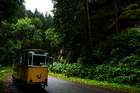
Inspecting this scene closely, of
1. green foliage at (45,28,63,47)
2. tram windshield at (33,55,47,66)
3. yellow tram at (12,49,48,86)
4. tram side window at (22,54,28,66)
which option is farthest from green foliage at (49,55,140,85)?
green foliage at (45,28,63,47)

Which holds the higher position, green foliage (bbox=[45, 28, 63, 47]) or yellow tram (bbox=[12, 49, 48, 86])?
green foliage (bbox=[45, 28, 63, 47])

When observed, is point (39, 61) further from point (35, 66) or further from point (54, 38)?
point (54, 38)

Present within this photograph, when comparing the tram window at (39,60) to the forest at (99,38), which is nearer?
the tram window at (39,60)

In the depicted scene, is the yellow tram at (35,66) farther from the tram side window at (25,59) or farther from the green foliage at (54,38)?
the green foliage at (54,38)

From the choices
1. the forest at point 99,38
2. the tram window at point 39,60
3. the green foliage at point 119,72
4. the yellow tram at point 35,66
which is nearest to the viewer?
the yellow tram at point 35,66

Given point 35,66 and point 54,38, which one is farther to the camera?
point 54,38

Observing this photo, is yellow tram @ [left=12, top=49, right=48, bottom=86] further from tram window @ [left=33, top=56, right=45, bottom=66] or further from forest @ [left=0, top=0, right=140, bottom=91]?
forest @ [left=0, top=0, right=140, bottom=91]

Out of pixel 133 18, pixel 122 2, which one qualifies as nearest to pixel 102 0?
pixel 122 2

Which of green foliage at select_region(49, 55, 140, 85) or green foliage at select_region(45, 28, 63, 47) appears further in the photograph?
green foliage at select_region(45, 28, 63, 47)

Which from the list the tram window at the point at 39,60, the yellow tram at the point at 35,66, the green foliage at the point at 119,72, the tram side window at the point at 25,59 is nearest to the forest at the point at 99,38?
the green foliage at the point at 119,72

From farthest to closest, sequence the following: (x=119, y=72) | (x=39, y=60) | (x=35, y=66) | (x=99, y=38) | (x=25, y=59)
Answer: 1. (x=99, y=38)
2. (x=119, y=72)
3. (x=25, y=59)
4. (x=39, y=60)
5. (x=35, y=66)

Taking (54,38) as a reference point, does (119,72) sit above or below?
below

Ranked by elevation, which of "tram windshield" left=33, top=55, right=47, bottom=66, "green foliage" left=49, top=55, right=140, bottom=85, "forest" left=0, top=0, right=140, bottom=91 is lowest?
"green foliage" left=49, top=55, right=140, bottom=85

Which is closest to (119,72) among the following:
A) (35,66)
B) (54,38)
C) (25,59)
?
(35,66)
